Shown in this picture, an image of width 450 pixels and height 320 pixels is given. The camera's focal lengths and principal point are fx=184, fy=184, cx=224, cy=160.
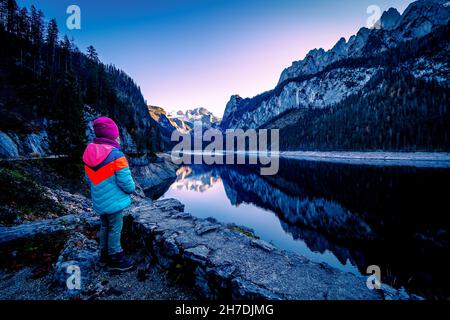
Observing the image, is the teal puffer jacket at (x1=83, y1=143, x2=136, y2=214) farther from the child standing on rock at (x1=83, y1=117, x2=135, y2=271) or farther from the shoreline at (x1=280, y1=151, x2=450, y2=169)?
the shoreline at (x1=280, y1=151, x2=450, y2=169)

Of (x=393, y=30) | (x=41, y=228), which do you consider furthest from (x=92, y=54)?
(x=393, y=30)

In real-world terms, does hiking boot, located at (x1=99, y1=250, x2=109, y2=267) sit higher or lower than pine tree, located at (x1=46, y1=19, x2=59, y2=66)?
lower

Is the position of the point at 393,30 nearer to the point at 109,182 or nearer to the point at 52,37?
the point at 52,37

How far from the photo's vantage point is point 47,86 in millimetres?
43031

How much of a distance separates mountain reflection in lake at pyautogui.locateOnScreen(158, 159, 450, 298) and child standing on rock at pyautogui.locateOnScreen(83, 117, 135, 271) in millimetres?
10501

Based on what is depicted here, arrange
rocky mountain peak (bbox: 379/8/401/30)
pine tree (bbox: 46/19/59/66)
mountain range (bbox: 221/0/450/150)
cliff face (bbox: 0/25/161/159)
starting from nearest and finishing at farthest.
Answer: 1. cliff face (bbox: 0/25/161/159)
2. pine tree (bbox: 46/19/59/66)
3. mountain range (bbox: 221/0/450/150)
4. rocky mountain peak (bbox: 379/8/401/30)

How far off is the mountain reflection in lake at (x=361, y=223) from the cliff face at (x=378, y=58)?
126489mm

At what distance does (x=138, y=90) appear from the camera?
133000 mm

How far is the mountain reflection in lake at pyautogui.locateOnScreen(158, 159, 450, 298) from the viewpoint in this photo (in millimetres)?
9336

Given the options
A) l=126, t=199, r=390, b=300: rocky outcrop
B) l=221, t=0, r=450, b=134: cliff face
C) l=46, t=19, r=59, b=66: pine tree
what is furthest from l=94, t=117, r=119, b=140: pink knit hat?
l=221, t=0, r=450, b=134: cliff face

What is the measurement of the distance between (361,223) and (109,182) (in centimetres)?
1784
